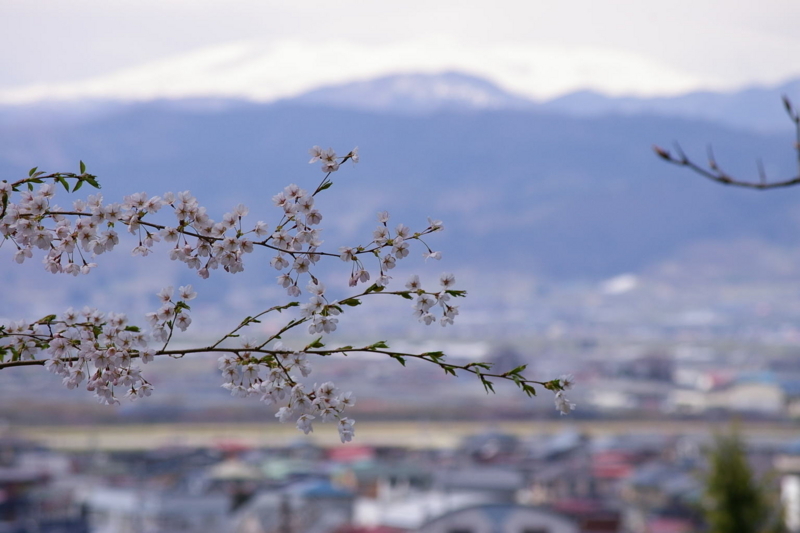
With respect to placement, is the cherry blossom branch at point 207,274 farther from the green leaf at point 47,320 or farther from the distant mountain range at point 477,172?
the distant mountain range at point 477,172

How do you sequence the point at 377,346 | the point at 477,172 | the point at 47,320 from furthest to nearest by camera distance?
the point at 477,172
the point at 47,320
the point at 377,346

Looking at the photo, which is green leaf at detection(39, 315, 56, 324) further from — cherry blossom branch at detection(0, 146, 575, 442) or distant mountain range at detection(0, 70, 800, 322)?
distant mountain range at detection(0, 70, 800, 322)

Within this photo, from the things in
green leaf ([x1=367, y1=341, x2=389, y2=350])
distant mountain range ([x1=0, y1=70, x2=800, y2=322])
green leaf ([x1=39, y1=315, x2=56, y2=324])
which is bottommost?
green leaf ([x1=367, y1=341, x2=389, y2=350])

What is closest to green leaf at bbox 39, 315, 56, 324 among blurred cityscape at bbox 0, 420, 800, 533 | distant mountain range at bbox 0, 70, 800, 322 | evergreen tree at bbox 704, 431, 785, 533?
evergreen tree at bbox 704, 431, 785, 533

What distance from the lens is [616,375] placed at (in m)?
47.5

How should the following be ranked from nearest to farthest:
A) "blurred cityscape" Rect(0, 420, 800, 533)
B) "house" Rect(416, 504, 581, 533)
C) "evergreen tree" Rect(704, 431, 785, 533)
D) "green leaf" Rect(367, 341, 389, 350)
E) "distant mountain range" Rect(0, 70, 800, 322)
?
"green leaf" Rect(367, 341, 389, 350) < "evergreen tree" Rect(704, 431, 785, 533) < "house" Rect(416, 504, 581, 533) < "blurred cityscape" Rect(0, 420, 800, 533) < "distant mountain range" Rect(0, 70, 800, 322)

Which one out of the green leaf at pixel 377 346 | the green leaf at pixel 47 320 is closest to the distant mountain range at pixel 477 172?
the green leaf at pixel 47 320

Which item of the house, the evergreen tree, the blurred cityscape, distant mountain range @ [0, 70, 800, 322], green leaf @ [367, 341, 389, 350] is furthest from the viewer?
distant mountain range @ [0, 70, 800, 322]

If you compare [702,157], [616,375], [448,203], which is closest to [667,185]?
[702,157]

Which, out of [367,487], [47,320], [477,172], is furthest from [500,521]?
[477,172]

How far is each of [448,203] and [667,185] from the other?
31265mm

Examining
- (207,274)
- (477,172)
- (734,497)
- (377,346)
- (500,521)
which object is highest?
(477,172)

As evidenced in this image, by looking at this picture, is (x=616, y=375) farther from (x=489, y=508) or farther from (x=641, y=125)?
(x=641, y=125)

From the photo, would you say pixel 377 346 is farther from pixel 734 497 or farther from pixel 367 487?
pixel 367 487
